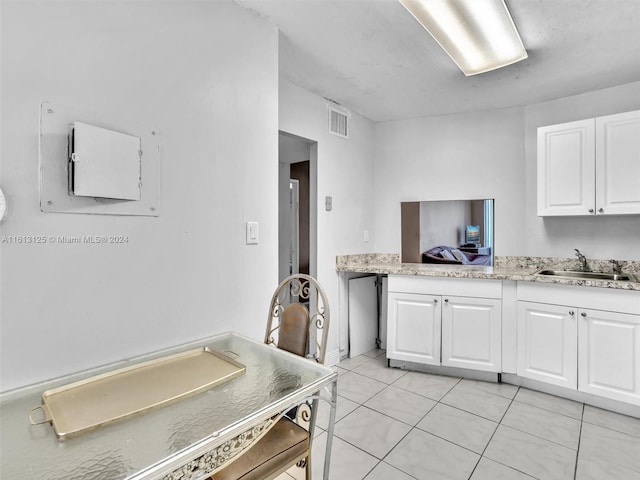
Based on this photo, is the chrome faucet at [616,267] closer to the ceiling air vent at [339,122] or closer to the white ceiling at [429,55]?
the white ceiling at [429,55]

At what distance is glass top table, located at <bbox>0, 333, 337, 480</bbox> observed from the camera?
720mm

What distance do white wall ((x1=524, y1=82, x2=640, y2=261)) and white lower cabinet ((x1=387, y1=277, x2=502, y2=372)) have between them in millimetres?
773

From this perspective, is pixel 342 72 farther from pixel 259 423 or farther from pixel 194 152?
pixel 259 423

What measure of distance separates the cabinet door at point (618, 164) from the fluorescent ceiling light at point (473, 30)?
1.01 meters

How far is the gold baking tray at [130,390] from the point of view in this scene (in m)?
0.89

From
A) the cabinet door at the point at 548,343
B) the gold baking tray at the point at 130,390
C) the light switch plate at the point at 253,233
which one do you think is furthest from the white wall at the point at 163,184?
the cabinet door at the point at 548,343

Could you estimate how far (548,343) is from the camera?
249cm

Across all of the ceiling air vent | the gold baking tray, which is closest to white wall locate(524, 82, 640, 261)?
the ceiling air vent

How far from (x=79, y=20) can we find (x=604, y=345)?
3358mm

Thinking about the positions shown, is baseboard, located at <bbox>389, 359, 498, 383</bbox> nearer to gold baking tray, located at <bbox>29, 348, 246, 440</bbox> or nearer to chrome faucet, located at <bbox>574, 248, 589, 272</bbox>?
chrome faucet, located at <bbox>574, 248, 589, 272</bbox>

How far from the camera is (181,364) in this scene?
126 centimetres

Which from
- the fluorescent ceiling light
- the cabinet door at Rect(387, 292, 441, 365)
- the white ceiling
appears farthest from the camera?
the cabinet door at Rect(387, 292, 441, 365)

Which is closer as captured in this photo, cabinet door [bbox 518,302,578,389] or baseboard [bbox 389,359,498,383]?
cabinet door [bbox 518,302,578,389]

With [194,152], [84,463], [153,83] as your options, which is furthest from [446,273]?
[84,463]
